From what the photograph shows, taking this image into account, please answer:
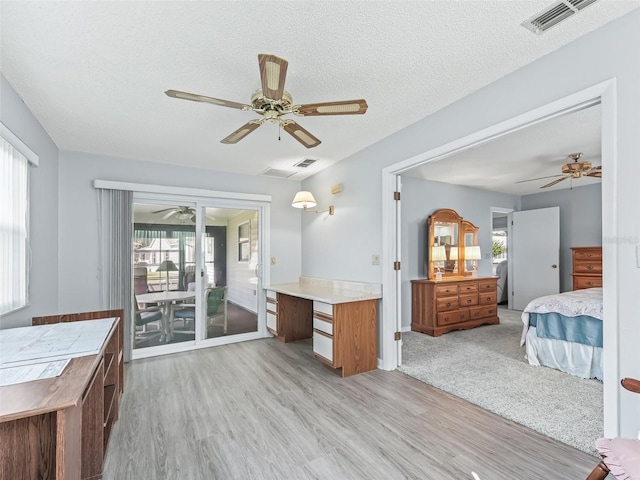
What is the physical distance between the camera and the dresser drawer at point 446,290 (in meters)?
4.77

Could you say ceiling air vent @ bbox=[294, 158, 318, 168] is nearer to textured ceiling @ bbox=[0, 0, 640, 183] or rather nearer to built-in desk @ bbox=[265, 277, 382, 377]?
textured ceiling @ bbox=[0, 0, 640, 183]

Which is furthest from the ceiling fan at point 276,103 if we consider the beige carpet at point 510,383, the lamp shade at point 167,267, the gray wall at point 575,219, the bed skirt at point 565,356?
the gray wall at point 575,219

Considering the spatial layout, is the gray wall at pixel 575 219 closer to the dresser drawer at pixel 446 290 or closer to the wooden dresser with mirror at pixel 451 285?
the wooden dresser with mirror at pixel 451 285

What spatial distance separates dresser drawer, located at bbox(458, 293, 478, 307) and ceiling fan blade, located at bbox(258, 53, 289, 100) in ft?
14.5

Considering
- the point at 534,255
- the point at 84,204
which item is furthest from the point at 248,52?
the point at 534,255

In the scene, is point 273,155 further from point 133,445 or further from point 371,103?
point 133,445

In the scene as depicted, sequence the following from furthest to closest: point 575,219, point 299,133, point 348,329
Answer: point 575,219 < point 348,329 < point 299,133

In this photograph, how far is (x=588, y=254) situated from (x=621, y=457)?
18.4ft

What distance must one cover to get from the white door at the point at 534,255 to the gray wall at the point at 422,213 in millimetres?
986

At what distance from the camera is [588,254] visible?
5500 mm

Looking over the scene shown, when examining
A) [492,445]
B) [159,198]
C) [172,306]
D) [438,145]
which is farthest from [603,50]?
[172,306]

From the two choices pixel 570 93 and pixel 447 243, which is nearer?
pixel 570 93

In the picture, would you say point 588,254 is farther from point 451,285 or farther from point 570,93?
point 570,93

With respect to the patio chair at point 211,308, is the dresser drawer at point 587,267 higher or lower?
higher
